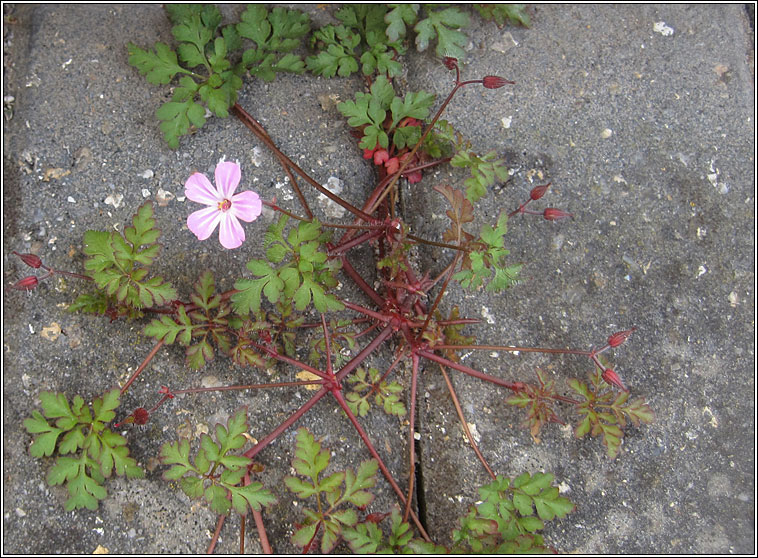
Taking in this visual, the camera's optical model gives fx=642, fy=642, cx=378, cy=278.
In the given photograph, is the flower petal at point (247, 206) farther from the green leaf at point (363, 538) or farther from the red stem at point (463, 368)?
the green leaf at point (363, 538)

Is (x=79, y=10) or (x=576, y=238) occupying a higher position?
(x=79, y=10)

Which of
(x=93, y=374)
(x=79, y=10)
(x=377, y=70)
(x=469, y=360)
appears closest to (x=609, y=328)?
(x=469, y=360)

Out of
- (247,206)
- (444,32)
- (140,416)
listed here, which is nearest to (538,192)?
(444,32)

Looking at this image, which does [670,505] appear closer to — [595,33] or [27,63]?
[595,33]

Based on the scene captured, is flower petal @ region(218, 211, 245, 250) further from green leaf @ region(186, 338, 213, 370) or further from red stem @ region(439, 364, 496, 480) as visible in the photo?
red stem @ region(439, 364, 496, 480)

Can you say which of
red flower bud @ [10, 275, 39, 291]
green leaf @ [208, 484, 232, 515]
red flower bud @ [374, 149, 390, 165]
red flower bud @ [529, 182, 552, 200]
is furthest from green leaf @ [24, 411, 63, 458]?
red flower bud @ [529, 182, 552, 200]

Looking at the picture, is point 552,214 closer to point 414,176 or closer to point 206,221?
point 414,176

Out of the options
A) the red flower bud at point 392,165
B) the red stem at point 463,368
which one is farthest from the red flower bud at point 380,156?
the red stem at point 463,368
